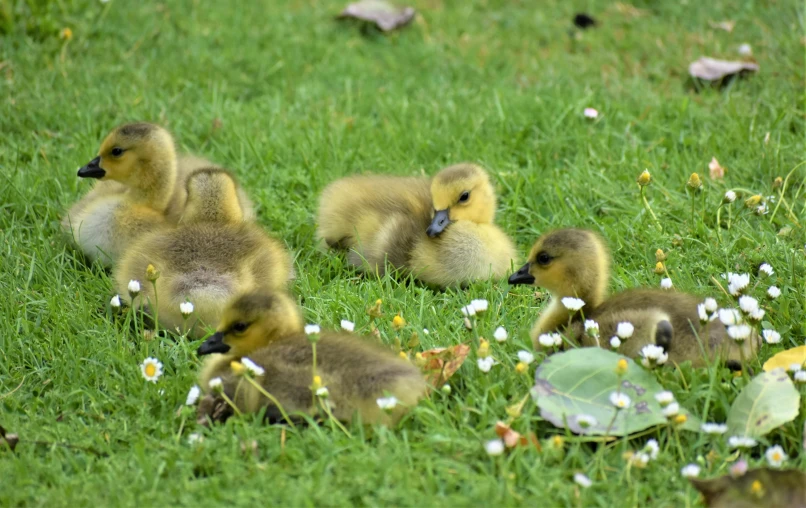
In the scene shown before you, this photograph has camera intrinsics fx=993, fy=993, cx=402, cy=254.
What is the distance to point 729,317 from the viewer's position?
329 cm

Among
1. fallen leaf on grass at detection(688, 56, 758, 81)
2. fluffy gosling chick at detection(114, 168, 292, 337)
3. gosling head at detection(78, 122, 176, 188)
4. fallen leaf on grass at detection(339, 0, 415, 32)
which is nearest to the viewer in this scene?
fluffy gosling chick at detection(114, 168, 292, 337)

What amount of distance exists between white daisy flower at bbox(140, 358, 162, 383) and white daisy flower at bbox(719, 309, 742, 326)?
74.9 inches

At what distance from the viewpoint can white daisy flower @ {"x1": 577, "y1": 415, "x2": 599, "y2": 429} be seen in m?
3.01

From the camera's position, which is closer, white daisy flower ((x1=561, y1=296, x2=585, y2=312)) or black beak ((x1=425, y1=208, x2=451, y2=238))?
white daisy flower ((x1=561, y1=296, x2=585, y2=312))

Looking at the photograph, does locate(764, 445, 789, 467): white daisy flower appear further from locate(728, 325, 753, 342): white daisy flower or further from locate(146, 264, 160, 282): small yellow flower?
locate(146, 264, 160, 282): small yellow flower

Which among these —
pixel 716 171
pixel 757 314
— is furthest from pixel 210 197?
pixel 716 171

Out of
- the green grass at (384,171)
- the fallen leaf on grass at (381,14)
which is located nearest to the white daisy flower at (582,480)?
the green grass at (384,171)

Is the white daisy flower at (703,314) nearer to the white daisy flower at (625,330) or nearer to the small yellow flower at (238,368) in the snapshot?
the white daisy flower at (625,330)

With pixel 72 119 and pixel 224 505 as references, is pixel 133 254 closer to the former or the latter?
pixel 224 505

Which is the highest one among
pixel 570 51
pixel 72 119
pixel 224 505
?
pixel 224 505

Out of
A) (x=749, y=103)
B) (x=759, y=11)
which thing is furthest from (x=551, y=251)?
(x=759, y=11)

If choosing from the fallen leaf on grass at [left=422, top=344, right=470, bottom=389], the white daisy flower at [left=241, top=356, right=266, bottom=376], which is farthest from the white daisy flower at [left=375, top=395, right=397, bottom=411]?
the white daisy flower at [left=241, top=356, right=266, bottom=376]

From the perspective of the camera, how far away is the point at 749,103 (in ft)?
19.8

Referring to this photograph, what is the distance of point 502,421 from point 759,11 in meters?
5.35
